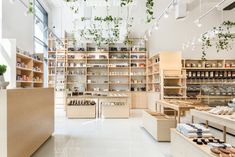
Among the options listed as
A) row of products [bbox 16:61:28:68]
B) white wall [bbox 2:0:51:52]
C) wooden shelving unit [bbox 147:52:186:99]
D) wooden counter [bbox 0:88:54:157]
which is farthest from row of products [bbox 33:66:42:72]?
wooden shelving unit [bbox 147:52:186:99]

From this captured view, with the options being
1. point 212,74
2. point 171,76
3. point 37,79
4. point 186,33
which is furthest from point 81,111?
point 186,33

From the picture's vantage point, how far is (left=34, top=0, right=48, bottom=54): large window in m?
11.9

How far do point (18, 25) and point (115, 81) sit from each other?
5624 mm

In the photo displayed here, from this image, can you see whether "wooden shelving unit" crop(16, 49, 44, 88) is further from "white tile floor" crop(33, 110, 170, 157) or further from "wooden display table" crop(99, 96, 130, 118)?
"wooden display table" crop(99, 96, 130, 118)

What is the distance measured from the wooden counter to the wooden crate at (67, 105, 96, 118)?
3302 millimetres

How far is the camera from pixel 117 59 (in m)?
13.2

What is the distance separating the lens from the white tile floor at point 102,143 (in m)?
4.73

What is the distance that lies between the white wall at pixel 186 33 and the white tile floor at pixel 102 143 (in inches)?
253

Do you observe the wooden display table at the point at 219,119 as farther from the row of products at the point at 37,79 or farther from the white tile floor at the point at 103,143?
the row of products at the point at 37,79

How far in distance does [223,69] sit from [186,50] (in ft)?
6.46

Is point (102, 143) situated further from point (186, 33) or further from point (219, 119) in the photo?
point (186, 33)

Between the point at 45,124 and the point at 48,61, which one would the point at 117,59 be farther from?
the point at 45,124

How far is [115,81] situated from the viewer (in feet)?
43.8

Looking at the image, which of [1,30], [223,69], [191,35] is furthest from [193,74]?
[1,30]
